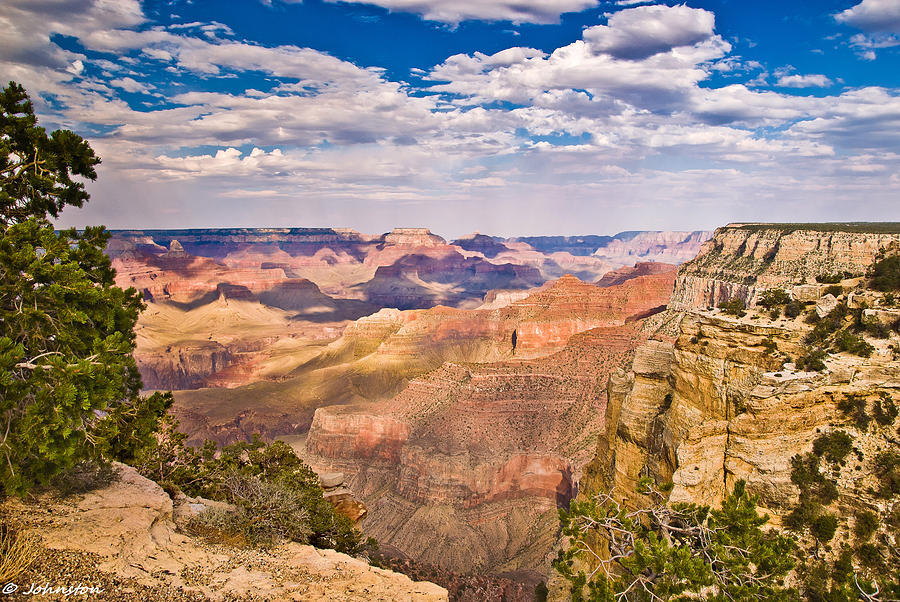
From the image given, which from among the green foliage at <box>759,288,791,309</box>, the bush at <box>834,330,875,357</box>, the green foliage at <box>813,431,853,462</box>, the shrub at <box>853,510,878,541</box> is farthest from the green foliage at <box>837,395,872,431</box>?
the green foliage at <box>759,288,791,309</box>

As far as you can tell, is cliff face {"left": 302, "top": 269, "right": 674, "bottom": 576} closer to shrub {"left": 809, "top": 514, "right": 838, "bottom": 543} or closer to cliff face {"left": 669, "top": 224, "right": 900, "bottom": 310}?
cliff face {"left": 669, "top": 224, "right": 900, "bottom": 310}

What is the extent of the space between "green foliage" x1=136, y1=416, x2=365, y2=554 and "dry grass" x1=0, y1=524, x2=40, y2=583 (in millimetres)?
4382

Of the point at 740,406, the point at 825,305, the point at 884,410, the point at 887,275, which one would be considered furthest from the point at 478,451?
the point at 884,410

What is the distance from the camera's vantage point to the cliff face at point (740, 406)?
14742 mm

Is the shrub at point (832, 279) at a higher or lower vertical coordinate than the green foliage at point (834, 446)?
higher

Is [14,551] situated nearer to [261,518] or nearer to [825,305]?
[261,518]

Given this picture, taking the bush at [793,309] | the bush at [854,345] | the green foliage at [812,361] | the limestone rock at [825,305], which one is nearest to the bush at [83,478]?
the green foliage at [812,361]

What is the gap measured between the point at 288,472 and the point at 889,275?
24.8m

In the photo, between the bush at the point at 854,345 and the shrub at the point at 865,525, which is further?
the bush at the point at 854,345

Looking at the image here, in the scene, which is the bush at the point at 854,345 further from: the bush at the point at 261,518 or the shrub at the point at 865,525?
the bush at the point at 261,518

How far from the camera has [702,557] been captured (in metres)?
13.8

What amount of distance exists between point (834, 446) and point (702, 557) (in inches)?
186

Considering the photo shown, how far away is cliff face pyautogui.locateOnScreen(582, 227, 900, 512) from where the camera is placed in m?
14.7

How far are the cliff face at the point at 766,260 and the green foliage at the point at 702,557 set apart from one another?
112 feet
